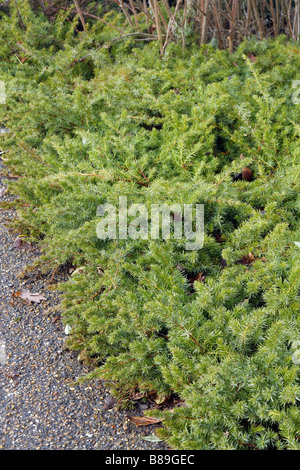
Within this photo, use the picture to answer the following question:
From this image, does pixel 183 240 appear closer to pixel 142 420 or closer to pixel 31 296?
pixel 142 420

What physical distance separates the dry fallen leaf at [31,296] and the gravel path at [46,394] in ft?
0.09

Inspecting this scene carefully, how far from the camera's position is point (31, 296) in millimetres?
2639

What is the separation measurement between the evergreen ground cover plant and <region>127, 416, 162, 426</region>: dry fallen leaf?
0.20 ft

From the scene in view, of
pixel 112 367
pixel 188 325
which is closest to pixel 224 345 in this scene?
pixel 188 325

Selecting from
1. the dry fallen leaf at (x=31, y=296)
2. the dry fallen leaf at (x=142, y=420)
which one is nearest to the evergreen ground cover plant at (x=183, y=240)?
the dry fallen leaf at (x=142, y=420)

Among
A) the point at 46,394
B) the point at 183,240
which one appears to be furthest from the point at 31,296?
the point at 183,240

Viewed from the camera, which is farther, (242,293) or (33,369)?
(33,369)

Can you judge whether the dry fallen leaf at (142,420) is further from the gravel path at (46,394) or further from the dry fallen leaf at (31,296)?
the dry fallen leaf at (31,296)

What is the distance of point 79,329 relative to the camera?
2230 millimetres

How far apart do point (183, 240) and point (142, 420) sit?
87 cm

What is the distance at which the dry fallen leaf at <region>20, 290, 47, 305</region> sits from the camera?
2.62 metres

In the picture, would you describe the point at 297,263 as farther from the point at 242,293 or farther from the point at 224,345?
the point at 224,345

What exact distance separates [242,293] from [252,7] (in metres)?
3.14

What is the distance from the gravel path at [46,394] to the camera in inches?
74.7
